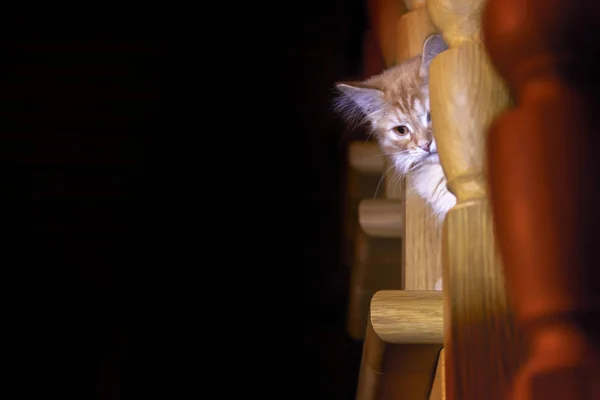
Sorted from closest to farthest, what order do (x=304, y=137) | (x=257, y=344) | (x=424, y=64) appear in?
1. (x=424, y=64)
2. (x=257, y=344)
3. (x=304, y=137)

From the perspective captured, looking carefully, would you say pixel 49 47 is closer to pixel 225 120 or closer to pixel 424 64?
pixel 225 120

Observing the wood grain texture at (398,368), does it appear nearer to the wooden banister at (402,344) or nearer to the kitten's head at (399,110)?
the wooden banister at (402,344)

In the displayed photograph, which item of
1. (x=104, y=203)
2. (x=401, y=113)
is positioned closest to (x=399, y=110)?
(x=401, y=113)

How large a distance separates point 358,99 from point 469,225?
93 centimetres

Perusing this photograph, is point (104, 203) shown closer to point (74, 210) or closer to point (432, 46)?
point (74, 210)

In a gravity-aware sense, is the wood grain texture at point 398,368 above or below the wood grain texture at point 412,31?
below

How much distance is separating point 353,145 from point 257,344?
1.70ft

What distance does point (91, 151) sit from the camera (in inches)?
63.3

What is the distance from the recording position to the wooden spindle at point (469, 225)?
0.30 m

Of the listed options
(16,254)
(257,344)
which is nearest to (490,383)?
(257,344)

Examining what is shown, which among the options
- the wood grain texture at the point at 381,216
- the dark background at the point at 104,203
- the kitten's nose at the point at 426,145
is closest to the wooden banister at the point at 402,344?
the wood grain texture at the point at 381,216

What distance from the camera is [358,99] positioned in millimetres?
1244

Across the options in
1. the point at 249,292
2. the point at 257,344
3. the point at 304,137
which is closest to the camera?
the point at 257,344

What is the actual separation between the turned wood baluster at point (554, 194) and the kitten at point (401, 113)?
1.81ft
